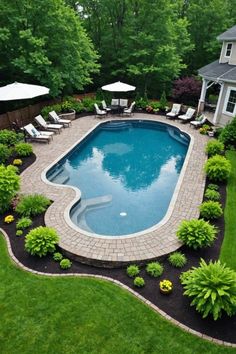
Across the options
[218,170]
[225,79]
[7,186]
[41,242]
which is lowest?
[41,242]

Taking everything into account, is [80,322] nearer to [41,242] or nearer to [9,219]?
[41,242]

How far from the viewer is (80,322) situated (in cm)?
595

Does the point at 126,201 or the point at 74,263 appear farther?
the point at 126,201

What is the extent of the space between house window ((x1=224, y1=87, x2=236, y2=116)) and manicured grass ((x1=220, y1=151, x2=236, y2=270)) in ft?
25.4

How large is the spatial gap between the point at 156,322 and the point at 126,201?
6.19 meters

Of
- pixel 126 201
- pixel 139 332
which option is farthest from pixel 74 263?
pixel 126 201

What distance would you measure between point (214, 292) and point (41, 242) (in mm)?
4790

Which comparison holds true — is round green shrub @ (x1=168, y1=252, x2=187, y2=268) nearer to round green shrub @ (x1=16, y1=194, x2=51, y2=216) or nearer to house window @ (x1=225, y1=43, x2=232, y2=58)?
round green shrub @ (x1=16, y1=194, x2=51, y2=216)

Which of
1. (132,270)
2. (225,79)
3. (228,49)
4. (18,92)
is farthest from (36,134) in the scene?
(228,49)

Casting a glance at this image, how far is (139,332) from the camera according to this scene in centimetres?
576

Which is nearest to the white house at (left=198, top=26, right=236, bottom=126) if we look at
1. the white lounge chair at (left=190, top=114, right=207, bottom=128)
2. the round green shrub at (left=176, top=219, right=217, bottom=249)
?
the white lounge chair at (left=190, top=114, right=207, bottom=128)

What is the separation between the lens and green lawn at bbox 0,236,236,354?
545 cm

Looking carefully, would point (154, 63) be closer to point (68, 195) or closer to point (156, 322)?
point (68, 195)

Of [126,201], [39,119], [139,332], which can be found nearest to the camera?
[139,332]
